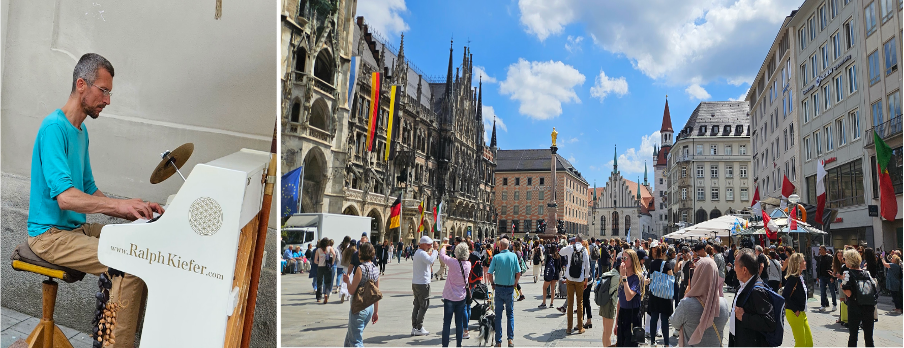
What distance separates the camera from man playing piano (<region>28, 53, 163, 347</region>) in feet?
8.68

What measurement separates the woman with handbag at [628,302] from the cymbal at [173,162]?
15.2 feet

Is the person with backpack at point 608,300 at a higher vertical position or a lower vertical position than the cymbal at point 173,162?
lower

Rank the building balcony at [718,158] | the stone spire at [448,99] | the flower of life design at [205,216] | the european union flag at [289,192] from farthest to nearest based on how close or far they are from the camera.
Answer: the building balcony at [718,158] → the stone spire at [448,99] → the european union flag at [289,192] → the flower of life design at [205,216]

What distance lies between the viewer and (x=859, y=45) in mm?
3543

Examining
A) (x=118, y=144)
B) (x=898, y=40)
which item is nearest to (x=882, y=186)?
(x=898, y=40)

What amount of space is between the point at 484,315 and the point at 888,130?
4.26 meters

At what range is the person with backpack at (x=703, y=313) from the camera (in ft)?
14.8

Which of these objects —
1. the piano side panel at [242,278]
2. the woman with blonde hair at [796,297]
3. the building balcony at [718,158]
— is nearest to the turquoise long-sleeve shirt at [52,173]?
the piano side panel at [242,278]

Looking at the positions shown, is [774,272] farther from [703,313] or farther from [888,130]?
[888,130]

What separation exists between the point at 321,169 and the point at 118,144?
2482 millimetres

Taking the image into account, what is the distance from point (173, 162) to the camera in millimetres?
3365

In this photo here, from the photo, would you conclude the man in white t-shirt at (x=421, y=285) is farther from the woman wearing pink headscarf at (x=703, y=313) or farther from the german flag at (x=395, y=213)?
the woman wearing pink headscarf at (x=703, y=313)

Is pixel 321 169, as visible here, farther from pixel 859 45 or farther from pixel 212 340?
pixel 859 45

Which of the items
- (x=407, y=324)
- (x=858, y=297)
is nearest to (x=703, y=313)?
(x=858, y=297)
